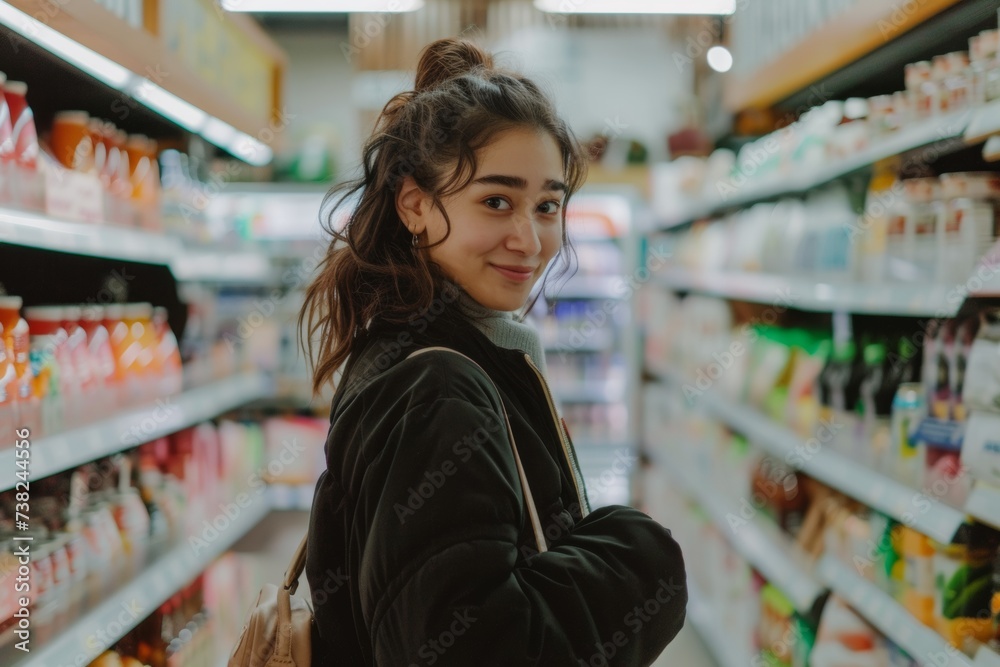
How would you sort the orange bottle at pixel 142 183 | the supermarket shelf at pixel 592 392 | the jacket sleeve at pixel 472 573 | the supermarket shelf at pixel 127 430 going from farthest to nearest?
1. the supermarket shelf at pixel 592 392
2. the orange bottle at pixel 142 183
3. the supermarket shelf at pixel 127 430
4. the jacket sleeve at pixel 472 573

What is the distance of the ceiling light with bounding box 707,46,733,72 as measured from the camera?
6.03 meters

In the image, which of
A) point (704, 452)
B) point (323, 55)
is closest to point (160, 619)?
point (704, 452)

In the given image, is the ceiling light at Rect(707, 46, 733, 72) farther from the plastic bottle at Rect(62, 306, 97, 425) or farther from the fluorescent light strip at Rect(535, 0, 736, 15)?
the plastic bottle at Rect(62, 306, 97, 425)

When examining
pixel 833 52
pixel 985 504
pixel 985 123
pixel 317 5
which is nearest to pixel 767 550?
pixel 985 504

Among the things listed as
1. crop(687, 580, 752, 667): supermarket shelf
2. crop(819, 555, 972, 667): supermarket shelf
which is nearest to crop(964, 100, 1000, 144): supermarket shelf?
crop(819, 555, 972, 667): supermarket shelf

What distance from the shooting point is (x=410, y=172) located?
1.24 m

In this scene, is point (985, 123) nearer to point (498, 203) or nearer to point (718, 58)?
point (498, 203)

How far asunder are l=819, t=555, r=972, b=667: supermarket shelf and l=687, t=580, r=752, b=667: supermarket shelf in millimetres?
1071

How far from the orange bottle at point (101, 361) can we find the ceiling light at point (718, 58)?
15.7ft

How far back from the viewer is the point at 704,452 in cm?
429

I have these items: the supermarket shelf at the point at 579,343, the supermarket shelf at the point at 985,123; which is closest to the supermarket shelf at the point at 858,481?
the supermarket shelf at the point at 985,123

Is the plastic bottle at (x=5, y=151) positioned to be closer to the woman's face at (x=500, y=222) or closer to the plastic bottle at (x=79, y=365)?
the plastic bottle at (x=79, y=365)

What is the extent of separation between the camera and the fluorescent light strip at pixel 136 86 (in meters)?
1.75

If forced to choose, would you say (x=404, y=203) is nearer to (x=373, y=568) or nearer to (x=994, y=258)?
(x=373, y=568)
